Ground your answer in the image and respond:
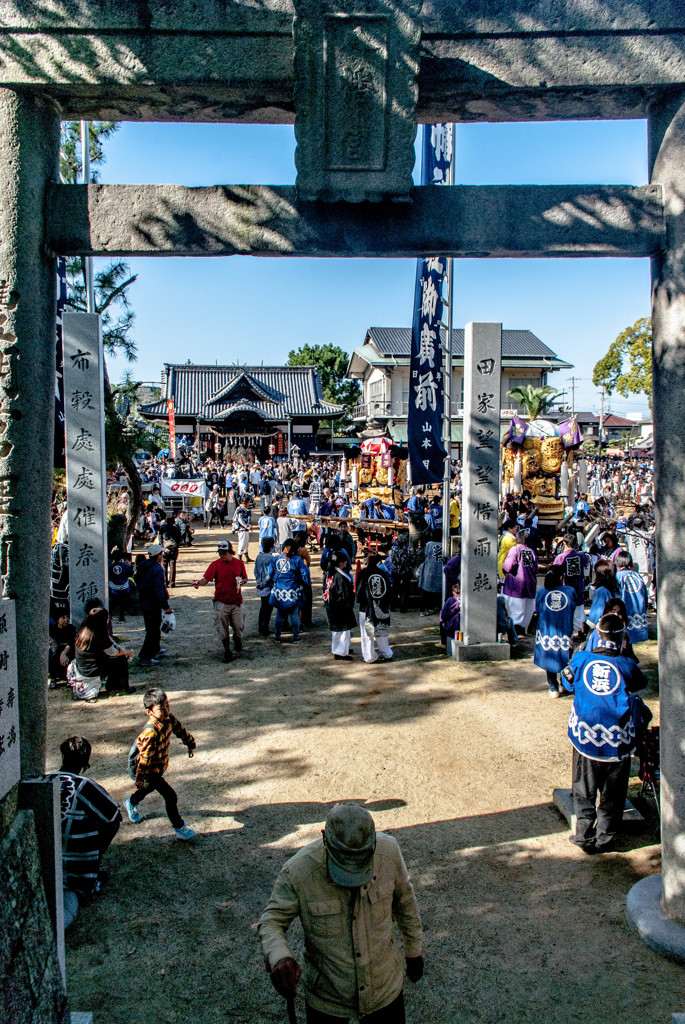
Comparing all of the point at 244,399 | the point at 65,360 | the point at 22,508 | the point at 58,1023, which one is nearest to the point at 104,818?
the point at 58,1023

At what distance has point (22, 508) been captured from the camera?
3.64m

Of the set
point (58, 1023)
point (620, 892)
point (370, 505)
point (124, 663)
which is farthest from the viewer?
point (370, 505)

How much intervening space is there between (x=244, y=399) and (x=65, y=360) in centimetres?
2600

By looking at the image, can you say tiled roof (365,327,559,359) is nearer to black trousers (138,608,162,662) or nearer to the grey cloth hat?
black trousers (138,608,162,662)

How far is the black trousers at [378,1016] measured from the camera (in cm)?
276

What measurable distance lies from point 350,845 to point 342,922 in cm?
37

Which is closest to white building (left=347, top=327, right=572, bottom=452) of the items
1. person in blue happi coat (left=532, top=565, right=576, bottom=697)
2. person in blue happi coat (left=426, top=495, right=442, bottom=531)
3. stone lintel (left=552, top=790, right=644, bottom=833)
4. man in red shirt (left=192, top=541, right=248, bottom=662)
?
person in blue happi coat (left=426, top=495, right=442, bottom=531)

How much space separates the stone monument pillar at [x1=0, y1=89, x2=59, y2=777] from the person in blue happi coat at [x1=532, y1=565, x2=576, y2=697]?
5.62m

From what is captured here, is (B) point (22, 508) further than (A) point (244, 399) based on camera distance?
No

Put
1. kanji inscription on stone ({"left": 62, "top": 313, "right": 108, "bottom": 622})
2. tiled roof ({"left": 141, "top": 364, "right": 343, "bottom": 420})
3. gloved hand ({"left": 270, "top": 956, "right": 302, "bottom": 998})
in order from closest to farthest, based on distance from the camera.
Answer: gloved hand ({"left": 270, "top": 956, "right": 302, "bottom": 998})
kanji inscription on stone ({"left": 62, "top": 313, "right": 108, "bottom": 622})
tiled roof ({"left": 141, "top": 364, "right": 343, "bottom": 420})

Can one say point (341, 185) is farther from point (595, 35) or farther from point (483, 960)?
point (483, 960)


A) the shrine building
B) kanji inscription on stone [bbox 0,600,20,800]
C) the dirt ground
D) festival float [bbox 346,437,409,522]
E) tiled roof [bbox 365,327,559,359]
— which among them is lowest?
the dirt ground

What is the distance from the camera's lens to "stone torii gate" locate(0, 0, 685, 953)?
358 centimetres

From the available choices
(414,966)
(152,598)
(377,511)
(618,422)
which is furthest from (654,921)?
(618,422)
